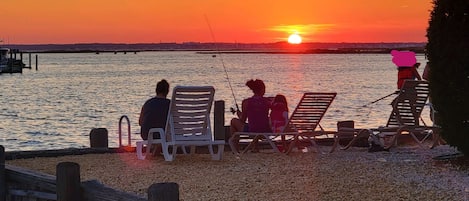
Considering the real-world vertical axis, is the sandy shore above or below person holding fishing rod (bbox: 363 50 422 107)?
below

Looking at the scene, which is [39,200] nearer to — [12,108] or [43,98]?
[12,108]

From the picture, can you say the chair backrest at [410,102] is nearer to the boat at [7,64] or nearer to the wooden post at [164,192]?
the wooden post at [164,192]

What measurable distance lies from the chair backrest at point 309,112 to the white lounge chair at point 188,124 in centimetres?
163

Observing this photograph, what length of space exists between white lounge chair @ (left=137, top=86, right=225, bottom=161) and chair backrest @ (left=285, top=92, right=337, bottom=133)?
1.63 m

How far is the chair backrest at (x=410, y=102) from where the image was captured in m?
12.2

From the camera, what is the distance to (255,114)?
12.1 meters

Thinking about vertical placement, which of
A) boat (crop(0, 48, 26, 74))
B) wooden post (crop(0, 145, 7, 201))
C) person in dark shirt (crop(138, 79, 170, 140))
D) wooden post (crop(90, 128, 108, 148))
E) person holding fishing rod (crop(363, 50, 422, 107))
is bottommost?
boat (crop(0, 48, 26, 74))

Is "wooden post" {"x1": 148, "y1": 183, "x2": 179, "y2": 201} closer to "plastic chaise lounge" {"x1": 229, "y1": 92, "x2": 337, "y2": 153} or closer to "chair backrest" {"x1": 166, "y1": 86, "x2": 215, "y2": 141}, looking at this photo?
"chair backrest" {"x1": 166, "y1": 86, "x2": 215, "y2": 141}

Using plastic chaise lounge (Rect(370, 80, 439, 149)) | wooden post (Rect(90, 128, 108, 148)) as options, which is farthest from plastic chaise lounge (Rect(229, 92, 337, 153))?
wooden post (Rect(90, 128, 108, 148))

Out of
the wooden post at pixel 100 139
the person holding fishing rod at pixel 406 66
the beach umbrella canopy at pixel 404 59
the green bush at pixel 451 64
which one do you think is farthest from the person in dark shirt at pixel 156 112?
the beach umbrella canopy at pixel 404 59

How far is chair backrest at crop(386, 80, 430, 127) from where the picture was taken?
12.2m

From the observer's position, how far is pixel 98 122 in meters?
33.6

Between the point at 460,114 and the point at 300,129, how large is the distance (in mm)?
3149

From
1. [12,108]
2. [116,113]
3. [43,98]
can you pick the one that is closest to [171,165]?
[116,113]
